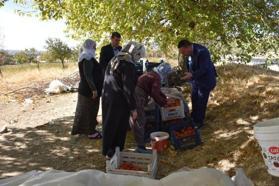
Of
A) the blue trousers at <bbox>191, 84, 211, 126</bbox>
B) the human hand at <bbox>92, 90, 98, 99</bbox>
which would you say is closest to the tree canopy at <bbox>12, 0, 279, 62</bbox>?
the blue trousers at <bbox>191, 84, 211, 126</bbox>

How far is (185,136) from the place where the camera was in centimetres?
618

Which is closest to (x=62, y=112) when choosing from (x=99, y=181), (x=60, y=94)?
(x=60, y=94)

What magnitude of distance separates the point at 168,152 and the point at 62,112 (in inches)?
215

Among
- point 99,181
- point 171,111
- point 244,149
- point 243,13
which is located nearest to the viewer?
point 99,181

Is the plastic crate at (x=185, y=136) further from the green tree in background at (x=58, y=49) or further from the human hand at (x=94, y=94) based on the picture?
the green tree in background at (x=58, y=49)

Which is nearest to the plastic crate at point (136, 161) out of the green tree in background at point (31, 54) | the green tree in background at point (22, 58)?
the green tree in background at point (31, 54)

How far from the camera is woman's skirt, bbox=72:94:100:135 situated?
6992 millimetres

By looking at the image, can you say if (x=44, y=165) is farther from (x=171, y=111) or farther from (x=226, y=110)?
(x=226, y=110)

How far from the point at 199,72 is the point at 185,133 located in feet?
3.56

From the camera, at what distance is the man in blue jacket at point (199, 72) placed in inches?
254

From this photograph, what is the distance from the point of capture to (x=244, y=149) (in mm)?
5660

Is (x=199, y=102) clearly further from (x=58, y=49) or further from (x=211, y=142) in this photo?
(x=58, y=49)

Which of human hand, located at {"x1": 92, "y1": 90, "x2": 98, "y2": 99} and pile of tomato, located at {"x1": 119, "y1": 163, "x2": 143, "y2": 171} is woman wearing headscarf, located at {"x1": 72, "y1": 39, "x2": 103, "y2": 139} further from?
pile of tomato, located at {"x1": 119, "y1": 163, "x2": 143, "y2": 171}

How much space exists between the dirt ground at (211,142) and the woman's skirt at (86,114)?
0.22 meters
